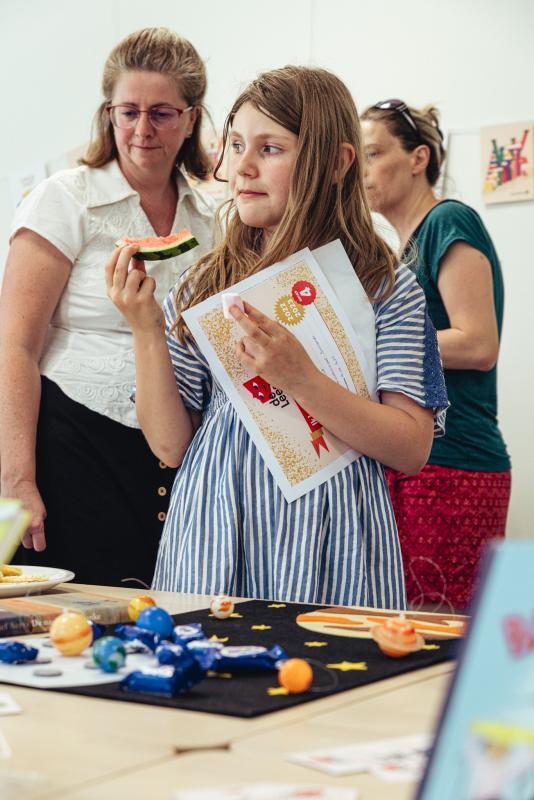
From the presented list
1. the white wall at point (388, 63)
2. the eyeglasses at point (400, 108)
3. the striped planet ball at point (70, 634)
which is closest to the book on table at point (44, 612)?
the striped planet ball at point (70, 634)

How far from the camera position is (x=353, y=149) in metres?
1.42

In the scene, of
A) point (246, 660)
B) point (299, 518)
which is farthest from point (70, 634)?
point (299, 518)

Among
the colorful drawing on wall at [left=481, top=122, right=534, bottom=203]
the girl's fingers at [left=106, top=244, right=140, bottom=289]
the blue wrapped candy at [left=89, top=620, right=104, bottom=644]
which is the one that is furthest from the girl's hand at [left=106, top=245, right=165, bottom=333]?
the colorful drawing on wall at [left=481, top=122, right=534, bottom=203]

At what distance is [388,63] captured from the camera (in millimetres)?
2893

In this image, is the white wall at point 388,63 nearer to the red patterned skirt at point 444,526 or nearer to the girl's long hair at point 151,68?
the girl's long hair at point 151,68

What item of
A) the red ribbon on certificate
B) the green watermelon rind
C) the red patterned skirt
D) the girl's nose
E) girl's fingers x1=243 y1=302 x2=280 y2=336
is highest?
the girl's nose

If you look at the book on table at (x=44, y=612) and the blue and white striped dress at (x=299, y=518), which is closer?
the book on table at (x=44, y=612)

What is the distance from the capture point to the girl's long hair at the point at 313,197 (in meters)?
1.35

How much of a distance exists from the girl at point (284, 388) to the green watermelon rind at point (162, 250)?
1.1 inches

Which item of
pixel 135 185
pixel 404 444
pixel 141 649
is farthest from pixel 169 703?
pixel 135 185

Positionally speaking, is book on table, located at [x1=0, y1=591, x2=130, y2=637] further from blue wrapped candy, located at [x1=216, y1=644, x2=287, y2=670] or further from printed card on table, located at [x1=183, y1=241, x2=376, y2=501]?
printed card on table, located at [x1=183, y1=241, x2=376, y2=501]

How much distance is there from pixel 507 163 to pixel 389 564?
1631 mm

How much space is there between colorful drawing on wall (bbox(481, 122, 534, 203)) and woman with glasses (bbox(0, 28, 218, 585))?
116cm

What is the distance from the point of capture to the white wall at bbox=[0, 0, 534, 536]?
2.66 m
